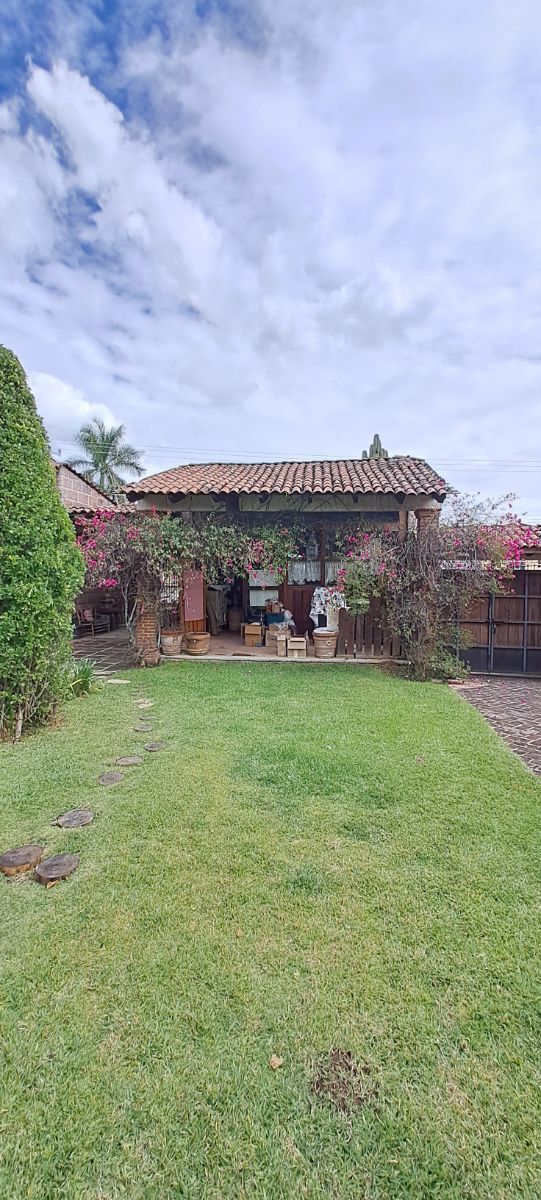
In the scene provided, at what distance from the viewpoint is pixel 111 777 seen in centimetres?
493

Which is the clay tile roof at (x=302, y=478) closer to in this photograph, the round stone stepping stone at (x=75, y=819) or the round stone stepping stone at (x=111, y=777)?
the round stone stepping stone at (x=111, y=777)

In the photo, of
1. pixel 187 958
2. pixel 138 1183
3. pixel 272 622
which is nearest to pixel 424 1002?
pixel 187 958

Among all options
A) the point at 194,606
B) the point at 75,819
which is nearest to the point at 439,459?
the point at 194,606

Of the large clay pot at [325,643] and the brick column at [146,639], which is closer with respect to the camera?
the brick column at [146,639]

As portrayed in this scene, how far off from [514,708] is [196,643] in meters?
6.71

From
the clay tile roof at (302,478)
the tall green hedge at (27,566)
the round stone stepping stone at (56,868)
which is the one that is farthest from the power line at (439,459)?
the round stone stepping stone at (56,868)

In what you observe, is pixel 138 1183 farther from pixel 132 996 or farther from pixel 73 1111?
pixel 132 996

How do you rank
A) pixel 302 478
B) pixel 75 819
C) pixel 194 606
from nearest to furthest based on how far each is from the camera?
pixel 75 819, pixel 194 606, pixel 302 478

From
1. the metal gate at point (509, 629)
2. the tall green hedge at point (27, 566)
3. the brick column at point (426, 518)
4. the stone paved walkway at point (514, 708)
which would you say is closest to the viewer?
the tall green hedge at point (27, 566)

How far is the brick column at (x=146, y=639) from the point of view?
33.9 ft

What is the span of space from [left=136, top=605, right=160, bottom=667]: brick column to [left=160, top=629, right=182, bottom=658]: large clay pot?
2.72 ft

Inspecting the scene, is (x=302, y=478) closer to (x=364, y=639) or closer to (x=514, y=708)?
(x=364, y=639)

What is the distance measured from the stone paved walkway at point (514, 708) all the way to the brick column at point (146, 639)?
6242 millimetres

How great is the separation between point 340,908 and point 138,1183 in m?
1.63
